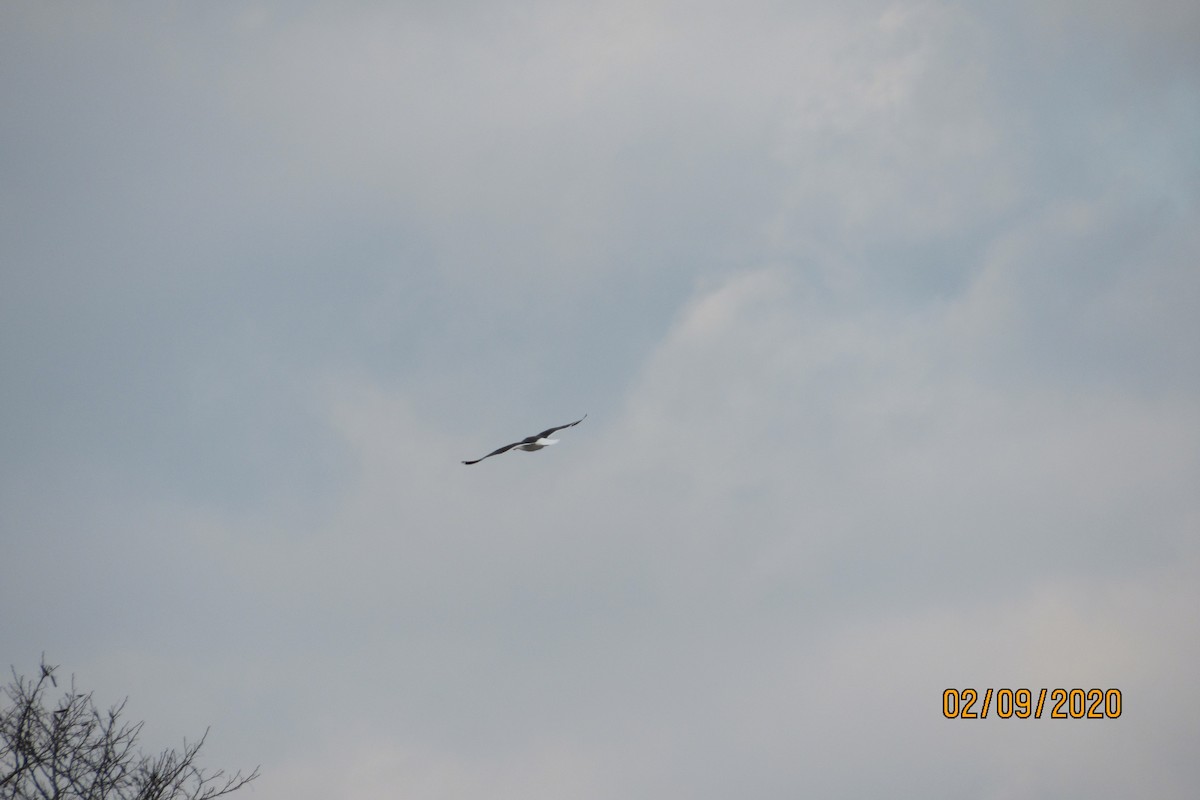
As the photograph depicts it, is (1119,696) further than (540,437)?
Yes

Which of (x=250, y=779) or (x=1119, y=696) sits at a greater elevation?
(x=1119, y=696)

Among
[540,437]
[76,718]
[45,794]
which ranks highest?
[540,437]

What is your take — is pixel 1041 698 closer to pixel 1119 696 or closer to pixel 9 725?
pixel 1119 696

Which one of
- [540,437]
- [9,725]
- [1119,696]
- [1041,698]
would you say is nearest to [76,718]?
[9,725]

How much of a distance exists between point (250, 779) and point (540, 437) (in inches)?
407

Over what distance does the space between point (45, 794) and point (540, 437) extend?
13.2 metres

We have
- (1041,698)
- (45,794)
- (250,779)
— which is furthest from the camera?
(1041,698)

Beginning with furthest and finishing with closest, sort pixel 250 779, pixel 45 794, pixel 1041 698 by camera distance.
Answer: pixel 1041 698 < pixel 250 779 < pixel 45 794

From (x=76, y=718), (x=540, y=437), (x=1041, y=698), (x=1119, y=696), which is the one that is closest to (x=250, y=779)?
(x=76, y=718)

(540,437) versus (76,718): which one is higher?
(540,437)

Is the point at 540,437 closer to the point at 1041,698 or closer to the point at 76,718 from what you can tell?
the point at 76,718

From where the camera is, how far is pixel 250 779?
26.8 metres

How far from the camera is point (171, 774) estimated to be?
86.3 ft

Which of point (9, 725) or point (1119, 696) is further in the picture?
point (1119, 696)
